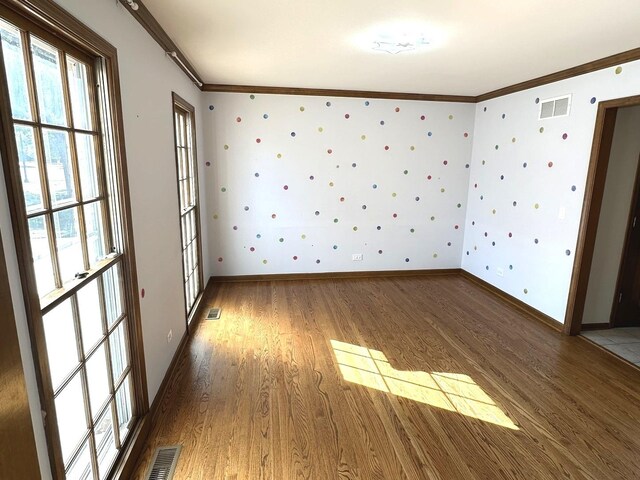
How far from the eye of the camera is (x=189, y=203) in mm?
3725

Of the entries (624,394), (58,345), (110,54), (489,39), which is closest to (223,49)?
(110,54)

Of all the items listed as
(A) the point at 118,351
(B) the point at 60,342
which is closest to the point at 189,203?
(A) the point at 118,351

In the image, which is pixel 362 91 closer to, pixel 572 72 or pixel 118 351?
pixel 572 72

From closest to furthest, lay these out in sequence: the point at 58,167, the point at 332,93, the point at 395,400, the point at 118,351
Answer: the point at 58,167 → the point at 118,351 → the point at 395,400 → the point at 332,93

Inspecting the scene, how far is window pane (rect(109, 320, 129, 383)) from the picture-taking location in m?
1.77

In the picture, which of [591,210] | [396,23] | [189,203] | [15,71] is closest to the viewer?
[15,71]

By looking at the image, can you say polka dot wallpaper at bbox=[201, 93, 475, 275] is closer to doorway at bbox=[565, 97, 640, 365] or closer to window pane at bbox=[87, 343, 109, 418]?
doorway at bbox=[565, 97, 640, 365]

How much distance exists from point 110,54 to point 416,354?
2.94 metres

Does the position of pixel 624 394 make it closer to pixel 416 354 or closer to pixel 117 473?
pixel 416 354

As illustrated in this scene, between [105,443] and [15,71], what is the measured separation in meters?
1.62

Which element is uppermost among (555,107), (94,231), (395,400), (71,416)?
(555,107)

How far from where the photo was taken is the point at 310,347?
10.2 ft

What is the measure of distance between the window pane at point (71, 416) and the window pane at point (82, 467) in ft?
0.19

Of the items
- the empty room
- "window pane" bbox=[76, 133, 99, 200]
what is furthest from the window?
"window pane" bbox=[76, 133, 99, 200]
